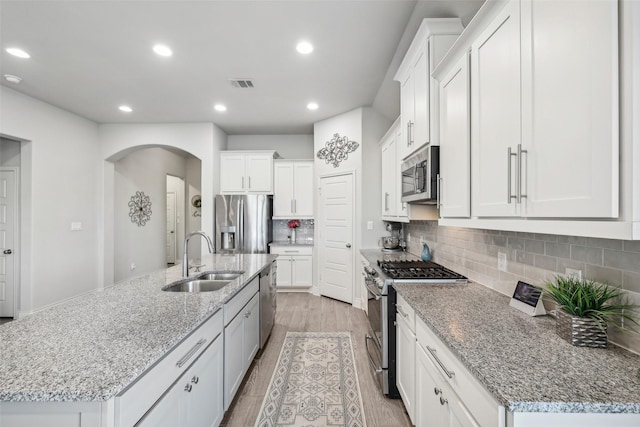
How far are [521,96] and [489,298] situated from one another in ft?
3.60

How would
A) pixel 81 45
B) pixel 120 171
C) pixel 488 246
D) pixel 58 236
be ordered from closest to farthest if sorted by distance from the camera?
1. pixel 488 246
2. pixel 81 45
3. pixel 58 236
4. pixel 120 171

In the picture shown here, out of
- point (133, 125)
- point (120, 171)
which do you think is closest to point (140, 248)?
point (120, 171)

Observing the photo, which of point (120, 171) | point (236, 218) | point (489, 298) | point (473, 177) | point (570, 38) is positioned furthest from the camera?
point (120, 171)

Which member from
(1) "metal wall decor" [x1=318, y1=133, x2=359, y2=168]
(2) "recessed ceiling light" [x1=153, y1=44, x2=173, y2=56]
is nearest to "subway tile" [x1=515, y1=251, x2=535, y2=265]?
(1) "metal wall decor" [x1=318, y1=133, x2=359, y2=168]

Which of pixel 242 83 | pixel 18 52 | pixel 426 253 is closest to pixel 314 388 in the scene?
pixel 426 253

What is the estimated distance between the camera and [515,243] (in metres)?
1.62

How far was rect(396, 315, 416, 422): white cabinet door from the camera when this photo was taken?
1.68 metres

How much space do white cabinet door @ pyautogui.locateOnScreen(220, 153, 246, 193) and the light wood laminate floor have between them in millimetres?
2109

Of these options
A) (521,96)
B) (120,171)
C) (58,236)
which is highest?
→ (120,171)

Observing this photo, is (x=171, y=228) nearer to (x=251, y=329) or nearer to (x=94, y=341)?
(x=251, y=329)

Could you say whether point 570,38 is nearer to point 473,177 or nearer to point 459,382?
point 473,177

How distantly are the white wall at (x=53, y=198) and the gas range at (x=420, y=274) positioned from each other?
4.69m

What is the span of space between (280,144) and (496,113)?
4.78m

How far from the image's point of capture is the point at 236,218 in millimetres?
4883
